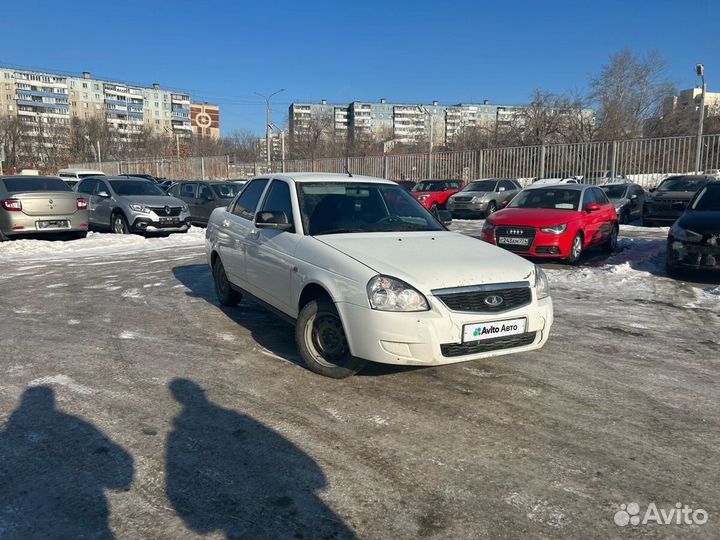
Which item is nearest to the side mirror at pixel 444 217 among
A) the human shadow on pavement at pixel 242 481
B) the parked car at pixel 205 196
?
the human shadow on pavement at pixel 242 481

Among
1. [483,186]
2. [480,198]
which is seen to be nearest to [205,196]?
[480,198]

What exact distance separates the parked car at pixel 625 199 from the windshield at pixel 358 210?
14476 mm

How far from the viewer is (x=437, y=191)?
948 inches

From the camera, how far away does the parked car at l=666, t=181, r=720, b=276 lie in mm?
8336

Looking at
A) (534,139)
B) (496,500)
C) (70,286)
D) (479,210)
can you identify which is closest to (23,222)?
(70,286)

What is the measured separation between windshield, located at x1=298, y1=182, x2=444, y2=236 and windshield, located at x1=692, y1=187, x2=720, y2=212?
635 cm

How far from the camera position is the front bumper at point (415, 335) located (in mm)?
3902

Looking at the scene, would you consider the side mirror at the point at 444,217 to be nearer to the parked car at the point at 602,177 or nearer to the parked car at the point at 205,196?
the parked car at the point at 205,196

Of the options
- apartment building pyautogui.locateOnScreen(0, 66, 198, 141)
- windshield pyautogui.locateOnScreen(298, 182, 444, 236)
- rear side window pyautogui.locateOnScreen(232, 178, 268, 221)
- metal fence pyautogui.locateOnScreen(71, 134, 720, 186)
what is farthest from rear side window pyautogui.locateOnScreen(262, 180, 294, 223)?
apartment building pyautogui.locateOnScreen(0, 66, 198, 141)

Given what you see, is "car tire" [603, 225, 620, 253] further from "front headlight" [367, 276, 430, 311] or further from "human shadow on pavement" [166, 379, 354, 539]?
"human shadow on pavement" [166, 379, 354, 539]

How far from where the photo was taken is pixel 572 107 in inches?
1799

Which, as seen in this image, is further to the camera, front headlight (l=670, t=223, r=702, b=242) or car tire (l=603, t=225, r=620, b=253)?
car tire (l=603, t=225, r=620, b=253)

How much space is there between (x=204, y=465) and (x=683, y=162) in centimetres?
2461

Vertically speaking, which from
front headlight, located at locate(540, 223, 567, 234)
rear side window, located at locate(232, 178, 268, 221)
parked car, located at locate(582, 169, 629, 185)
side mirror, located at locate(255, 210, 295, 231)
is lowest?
front headlight, located at locate(540, 223, 567, 234)
